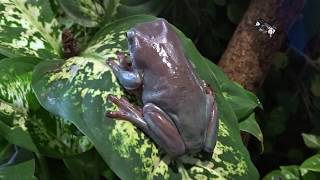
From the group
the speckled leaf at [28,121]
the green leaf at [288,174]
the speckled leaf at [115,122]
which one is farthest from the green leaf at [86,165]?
the green leaf at [288,174]

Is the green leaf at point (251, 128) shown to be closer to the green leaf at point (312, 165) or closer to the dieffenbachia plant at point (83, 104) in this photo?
the dieffenbachia plant at point (83, 104)

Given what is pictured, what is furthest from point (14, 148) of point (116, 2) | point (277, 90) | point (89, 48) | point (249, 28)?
point (277, 90)

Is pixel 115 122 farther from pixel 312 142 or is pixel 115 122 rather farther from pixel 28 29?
pixel 312 142

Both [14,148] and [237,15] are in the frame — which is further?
[237,15]

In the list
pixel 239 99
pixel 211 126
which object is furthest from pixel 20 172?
pixel 239 99

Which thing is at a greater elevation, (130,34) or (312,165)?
(130,34)

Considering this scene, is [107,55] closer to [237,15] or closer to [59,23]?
[59,23]
